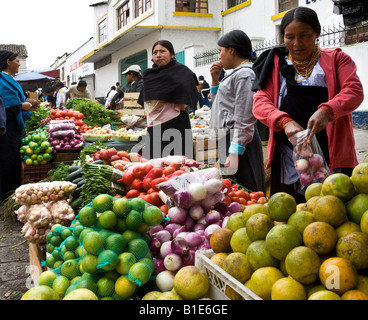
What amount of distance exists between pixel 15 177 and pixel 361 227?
6203 millimetres

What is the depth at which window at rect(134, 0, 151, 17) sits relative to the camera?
63.9ft

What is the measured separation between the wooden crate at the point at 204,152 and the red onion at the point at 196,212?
12.0 ft

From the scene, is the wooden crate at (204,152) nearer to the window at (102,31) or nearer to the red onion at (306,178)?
the red onion at (306,178)

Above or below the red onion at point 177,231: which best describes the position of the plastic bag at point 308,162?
above

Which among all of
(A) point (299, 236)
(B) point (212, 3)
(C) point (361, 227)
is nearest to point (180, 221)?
(A) point (299, 236)

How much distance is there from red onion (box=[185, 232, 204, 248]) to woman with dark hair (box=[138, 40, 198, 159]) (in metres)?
2.49

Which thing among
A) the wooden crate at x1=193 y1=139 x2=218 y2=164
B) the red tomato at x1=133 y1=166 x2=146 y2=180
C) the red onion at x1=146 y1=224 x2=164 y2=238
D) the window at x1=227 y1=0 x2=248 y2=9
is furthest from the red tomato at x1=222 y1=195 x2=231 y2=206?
the window at x1=227 y1=0 x2=248 y2=9

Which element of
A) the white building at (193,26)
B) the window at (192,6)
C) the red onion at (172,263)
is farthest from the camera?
the window at (192,6)

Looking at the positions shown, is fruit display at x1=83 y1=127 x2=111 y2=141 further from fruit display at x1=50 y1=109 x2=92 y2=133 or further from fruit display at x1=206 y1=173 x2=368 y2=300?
fruit display at x1=206 y1=173 x2=368 y2=300

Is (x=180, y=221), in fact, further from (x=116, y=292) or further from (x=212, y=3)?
(x=212, y=3)

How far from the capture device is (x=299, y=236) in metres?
1.33

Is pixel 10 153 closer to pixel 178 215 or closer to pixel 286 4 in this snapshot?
pixel 178 215

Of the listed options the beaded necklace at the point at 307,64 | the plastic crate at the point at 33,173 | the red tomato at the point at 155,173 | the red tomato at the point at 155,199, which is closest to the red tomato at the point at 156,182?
the red tomato at the point at 155,199

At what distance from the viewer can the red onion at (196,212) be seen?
6.87 feet
